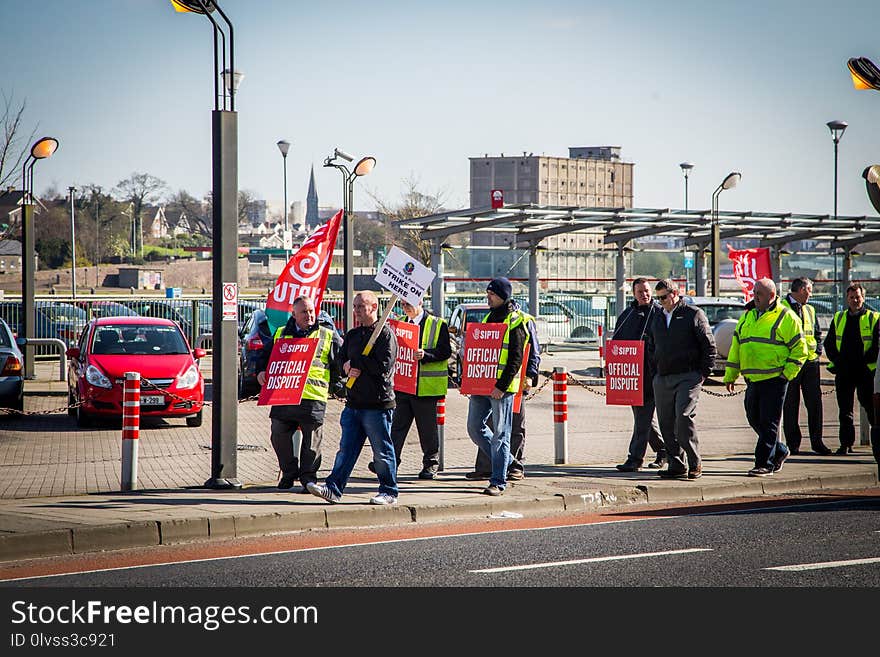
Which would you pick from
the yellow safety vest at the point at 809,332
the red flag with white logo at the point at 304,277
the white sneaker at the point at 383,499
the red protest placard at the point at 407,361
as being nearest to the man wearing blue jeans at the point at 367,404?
the white sneaker at the point at 383,499

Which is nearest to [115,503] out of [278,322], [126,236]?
[278,322]

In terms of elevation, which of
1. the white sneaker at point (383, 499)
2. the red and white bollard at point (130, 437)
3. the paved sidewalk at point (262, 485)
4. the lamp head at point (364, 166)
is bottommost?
the paved sidewalk at point (262, 485)

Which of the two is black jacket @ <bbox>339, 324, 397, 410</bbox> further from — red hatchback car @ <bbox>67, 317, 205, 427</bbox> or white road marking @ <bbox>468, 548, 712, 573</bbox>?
red hatchback car @ <bbox>67, 317, 205, 427</bbox>

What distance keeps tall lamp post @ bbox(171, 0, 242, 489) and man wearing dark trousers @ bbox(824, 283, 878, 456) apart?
7394mm

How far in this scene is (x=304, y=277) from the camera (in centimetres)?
1766

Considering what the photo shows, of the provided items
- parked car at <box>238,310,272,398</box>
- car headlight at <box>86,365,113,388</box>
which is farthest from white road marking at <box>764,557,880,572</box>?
parked car at <box>238,310,272,398</box>

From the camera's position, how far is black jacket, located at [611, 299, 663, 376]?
13.2m

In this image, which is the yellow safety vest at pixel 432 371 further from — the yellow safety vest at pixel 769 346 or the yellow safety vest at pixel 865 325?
the yellow safety vest at pixel 865 325

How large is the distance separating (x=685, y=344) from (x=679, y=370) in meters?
0.28

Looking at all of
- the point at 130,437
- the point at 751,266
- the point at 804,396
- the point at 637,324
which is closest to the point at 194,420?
the point at 130,437

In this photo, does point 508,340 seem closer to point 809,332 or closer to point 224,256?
point 224,256

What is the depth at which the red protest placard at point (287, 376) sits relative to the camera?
441 inches

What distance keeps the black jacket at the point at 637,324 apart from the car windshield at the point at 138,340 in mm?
8252
